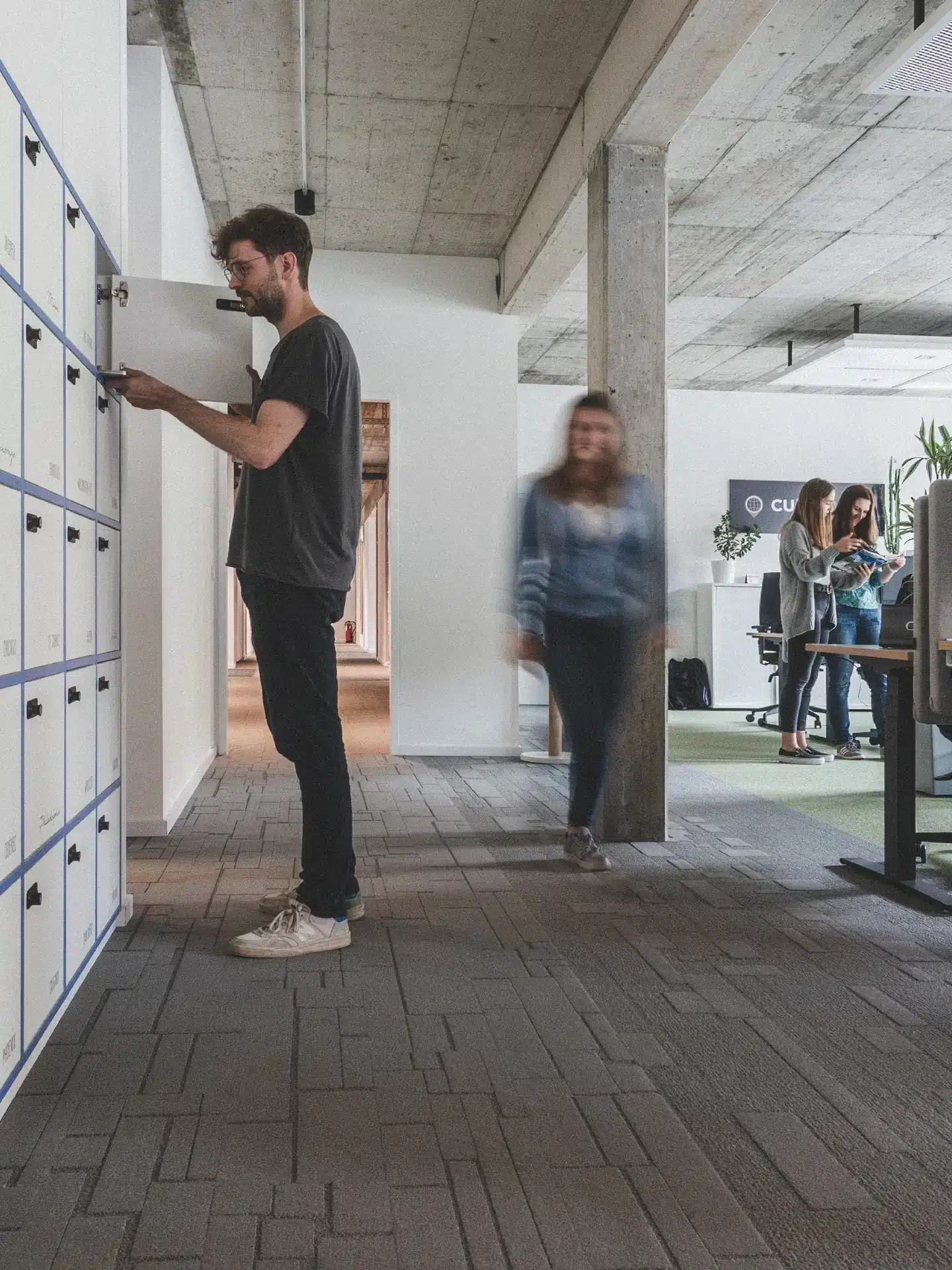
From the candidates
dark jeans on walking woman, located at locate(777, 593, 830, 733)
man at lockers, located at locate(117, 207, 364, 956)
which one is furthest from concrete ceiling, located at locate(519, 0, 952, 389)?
man at lockers, located at locate(117, 207, 364, 956)

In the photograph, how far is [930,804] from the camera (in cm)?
422

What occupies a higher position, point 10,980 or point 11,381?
point 11,381

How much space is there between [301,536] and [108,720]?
0.59 m

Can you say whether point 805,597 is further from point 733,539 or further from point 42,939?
point 42,939

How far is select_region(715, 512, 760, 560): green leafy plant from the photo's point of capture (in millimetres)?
8867

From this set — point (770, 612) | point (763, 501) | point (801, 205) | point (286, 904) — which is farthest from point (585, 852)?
point (763, 501)

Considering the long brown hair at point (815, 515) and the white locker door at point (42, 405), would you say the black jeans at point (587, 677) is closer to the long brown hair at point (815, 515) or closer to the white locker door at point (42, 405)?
the white locker door at point (42, 405)

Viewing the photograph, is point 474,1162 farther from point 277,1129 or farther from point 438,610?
point 438,610

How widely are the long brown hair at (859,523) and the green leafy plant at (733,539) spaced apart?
322 centimetres

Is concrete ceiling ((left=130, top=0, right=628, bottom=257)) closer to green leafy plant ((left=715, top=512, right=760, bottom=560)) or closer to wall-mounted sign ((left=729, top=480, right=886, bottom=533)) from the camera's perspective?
green leafy plant ((left=715, top=512, right=760, bottom=560))

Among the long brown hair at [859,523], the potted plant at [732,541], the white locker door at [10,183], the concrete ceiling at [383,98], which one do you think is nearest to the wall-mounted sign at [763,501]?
the potted plant at [732,541]

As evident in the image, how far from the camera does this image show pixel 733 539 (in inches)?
350

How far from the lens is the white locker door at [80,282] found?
194cm

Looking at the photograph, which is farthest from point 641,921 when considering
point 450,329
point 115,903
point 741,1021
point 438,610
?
point 450,329
